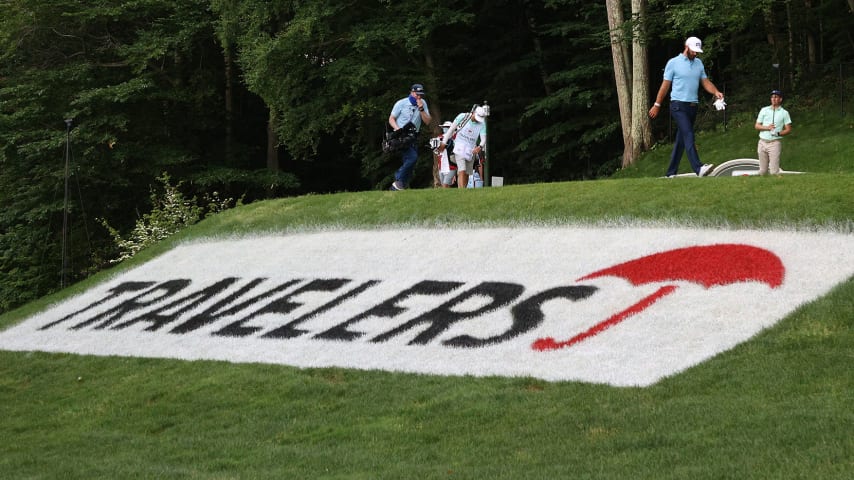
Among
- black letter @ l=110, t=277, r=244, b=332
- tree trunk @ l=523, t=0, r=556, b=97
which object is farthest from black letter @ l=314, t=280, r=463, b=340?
tree trunk @ l=523, t=0, r=556, b=97

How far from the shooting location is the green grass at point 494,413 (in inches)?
294

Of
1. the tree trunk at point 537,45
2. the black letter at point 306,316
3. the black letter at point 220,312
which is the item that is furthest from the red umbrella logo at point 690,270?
the tree trunk at point 537,45

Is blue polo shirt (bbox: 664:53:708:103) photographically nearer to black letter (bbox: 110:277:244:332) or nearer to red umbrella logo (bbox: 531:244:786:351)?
red umbrella logo (bbox: 531:244:786:351)

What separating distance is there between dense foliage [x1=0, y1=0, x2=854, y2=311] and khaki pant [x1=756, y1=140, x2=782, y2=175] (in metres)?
11.8

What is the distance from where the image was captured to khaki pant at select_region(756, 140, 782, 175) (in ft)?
59.1

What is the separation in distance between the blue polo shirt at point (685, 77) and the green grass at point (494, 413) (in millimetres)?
1523

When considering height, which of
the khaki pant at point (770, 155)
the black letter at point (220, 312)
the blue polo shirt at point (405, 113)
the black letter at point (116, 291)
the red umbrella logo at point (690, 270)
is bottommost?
the black letter at point (116, 291)

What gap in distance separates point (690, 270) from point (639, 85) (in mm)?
15948

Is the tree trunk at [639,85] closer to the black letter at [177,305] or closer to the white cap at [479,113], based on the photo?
the white cap at [479,113]

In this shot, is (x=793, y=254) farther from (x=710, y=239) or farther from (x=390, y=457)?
(x=390, y=457)

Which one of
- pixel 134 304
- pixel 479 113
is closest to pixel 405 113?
pixel 479 113

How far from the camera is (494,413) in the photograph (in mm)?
9492

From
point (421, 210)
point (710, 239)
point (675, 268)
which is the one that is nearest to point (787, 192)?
point (710, 239)

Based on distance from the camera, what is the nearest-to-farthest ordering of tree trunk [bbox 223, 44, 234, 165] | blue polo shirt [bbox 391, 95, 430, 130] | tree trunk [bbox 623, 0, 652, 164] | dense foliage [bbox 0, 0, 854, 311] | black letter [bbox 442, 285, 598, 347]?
black letter [bbox 442, 285, 598, 347], blue polo shirt [bbox 391, 95, 430, 130], tree trunk [bbox 623, 0, 652, 164], dense foliage [bbox 0, 0, 854, 311], tree trunk [bbox 223, 44, 234, 165]
